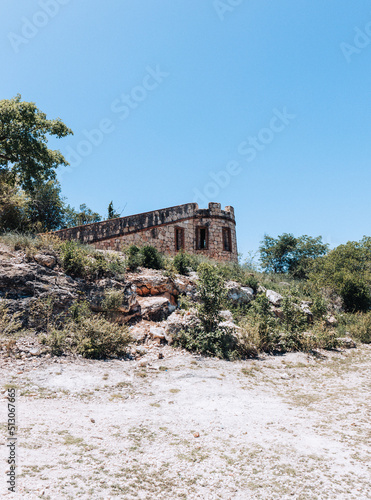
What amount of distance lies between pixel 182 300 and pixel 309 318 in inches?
221

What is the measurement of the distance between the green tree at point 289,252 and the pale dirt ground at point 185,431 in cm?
1815

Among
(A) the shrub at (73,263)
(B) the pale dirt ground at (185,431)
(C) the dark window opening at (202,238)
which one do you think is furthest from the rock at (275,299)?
(A) the shrub at (73,263)

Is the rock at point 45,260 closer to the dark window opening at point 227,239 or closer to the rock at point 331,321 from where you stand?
the rock at point 331,321

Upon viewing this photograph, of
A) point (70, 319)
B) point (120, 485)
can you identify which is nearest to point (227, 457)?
point (120, 485)

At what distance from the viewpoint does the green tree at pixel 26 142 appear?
45.9ft

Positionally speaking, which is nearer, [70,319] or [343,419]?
[343,419]

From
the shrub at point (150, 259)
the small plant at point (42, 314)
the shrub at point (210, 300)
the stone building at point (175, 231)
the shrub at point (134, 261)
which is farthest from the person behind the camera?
the stone building at point (175, 231)

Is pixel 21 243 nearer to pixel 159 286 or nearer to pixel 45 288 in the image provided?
pixel 45 288

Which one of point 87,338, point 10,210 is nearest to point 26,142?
point 10,210

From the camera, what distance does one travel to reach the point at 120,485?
2904 millimetres

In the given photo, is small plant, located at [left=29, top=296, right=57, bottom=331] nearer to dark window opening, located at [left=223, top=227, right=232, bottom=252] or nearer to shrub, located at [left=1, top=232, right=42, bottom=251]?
shrub, located at [left=1, top=232, right=42, bottom=251]

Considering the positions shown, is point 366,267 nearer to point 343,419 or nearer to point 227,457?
point 343,419

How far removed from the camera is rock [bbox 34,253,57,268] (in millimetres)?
9305

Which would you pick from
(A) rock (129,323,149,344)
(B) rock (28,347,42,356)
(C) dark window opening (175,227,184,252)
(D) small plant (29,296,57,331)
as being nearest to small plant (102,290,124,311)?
(A) rock (129,323,149,344)
